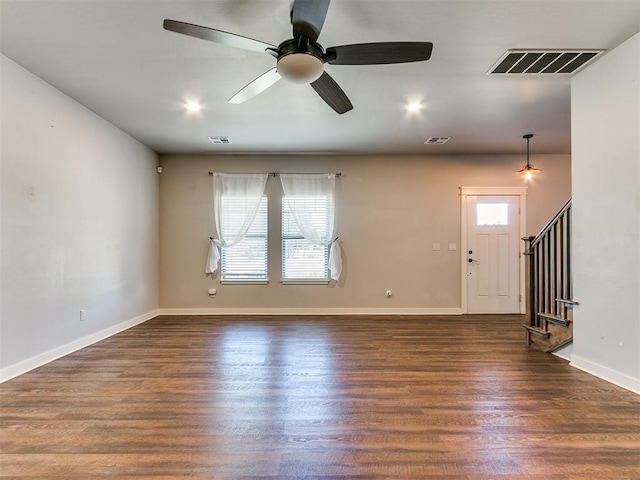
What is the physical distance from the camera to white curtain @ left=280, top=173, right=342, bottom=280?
18.3 feet

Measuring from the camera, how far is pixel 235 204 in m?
5.62

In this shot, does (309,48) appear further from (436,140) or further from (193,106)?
(436,140)

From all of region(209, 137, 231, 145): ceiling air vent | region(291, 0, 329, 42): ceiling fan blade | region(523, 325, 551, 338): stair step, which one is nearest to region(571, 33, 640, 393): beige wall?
region(523, 325, 551, 338): stair step

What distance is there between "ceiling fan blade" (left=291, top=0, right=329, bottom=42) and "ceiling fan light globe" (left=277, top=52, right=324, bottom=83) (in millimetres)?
109

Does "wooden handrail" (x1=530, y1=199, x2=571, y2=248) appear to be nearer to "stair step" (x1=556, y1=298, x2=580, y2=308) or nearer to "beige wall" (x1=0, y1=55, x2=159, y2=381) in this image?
"stair step" (x1=556, y1=298, x2=580, y2=308)

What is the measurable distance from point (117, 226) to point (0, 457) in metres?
3.20

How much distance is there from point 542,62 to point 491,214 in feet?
10.5

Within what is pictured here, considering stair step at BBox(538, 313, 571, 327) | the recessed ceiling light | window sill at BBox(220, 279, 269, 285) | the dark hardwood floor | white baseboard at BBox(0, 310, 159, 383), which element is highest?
the recessed ceiling light

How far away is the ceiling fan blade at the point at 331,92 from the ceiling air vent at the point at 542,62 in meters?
1.36

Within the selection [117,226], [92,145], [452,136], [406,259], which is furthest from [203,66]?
[406,259]

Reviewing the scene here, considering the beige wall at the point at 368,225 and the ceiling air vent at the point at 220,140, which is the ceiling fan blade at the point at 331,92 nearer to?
the ceiling air vent at the point at 220,140

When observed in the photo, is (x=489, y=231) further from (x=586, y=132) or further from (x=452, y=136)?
→ (x=586, y=132)

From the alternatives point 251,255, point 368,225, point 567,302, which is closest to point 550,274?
point 567,302

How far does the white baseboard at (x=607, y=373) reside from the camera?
100 inches
